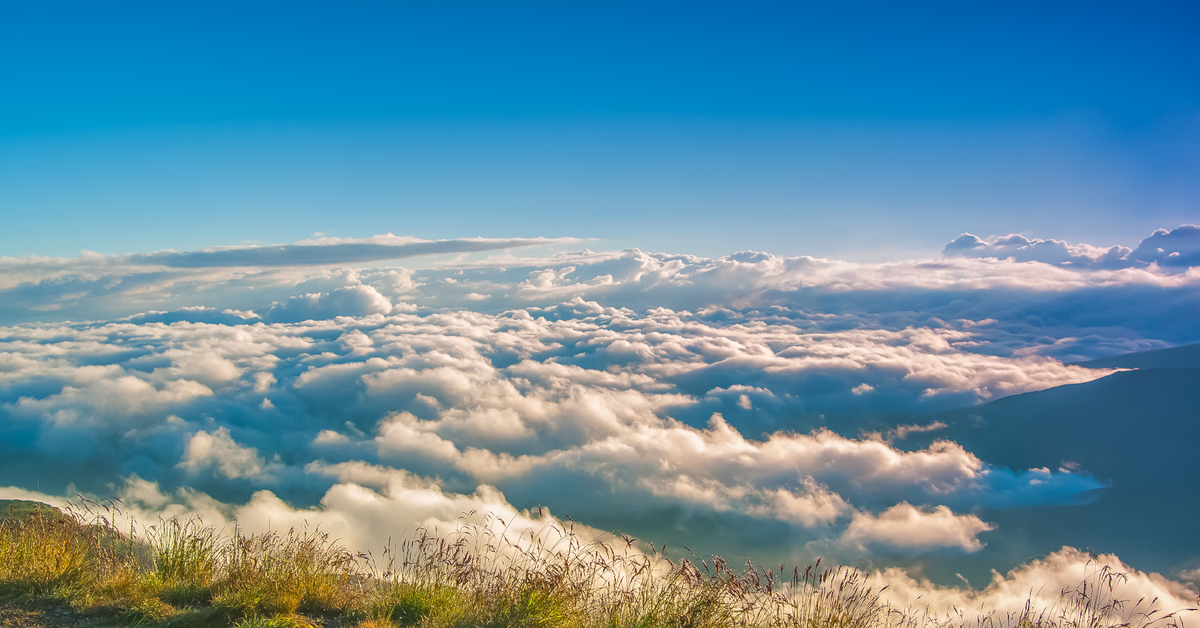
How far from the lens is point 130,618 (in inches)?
205

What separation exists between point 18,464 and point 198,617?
281m

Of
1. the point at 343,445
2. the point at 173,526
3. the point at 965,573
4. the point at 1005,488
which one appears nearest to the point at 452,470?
the point at 343,445

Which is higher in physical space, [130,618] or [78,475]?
[130,618]

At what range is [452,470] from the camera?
17575 centimetres

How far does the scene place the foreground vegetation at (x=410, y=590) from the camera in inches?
211

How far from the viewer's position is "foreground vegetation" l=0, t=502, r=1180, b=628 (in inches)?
211

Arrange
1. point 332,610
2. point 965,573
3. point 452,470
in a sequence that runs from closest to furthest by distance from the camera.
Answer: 1. point 332,610
2. point 965,573
3. point 452,470

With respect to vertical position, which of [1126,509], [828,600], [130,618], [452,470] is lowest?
[1126,509]

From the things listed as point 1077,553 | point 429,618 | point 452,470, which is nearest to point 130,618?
point 429,618

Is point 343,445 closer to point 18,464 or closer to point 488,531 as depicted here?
point 18,464

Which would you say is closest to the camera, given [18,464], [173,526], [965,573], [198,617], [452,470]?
[198,617]

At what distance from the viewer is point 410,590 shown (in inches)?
228

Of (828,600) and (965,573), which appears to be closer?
(828,600)

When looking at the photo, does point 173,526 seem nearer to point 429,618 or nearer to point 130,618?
point 130,618
